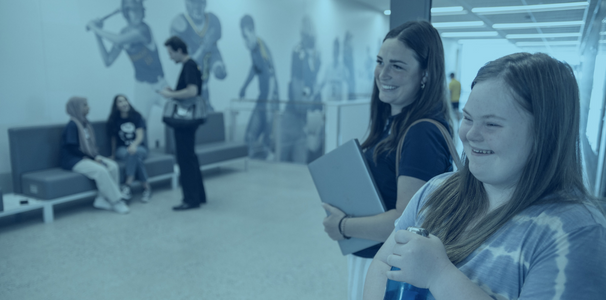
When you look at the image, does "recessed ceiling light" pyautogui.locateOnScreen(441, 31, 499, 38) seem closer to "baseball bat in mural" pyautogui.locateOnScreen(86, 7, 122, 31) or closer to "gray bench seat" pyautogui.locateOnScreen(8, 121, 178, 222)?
"gray bench seat" pyautogui.locateOnScreen(8, 121, 178, 222)

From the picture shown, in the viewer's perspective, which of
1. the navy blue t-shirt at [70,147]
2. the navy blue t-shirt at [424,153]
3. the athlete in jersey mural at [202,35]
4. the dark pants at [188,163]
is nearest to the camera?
the navy blue t-shirt at [424,153]

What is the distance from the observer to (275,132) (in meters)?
7.38

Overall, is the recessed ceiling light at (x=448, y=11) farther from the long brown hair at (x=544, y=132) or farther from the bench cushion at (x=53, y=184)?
the bench cushion at (x=53, y=184)

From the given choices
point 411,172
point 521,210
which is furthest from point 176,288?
point 521,210

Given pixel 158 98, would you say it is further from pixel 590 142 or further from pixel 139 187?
pixel 590 142

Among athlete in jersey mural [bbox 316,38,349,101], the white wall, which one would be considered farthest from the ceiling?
athlete in jersey mural [bbox 316,38,349,101]

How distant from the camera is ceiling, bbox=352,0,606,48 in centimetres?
157

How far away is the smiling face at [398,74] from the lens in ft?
3.99

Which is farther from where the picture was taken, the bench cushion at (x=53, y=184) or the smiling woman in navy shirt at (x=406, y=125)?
the bench cushion at (x=53, y=184)

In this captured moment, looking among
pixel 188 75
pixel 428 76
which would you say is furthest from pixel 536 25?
pixel 188 75

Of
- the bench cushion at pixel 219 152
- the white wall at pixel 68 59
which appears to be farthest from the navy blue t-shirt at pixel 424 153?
the bench cushion at pixel 219 152

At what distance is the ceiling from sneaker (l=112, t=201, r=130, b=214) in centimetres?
388

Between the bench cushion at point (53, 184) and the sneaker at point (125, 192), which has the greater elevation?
the bench cushion at point (53, 184)

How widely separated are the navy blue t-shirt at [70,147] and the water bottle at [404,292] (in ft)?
15.0
